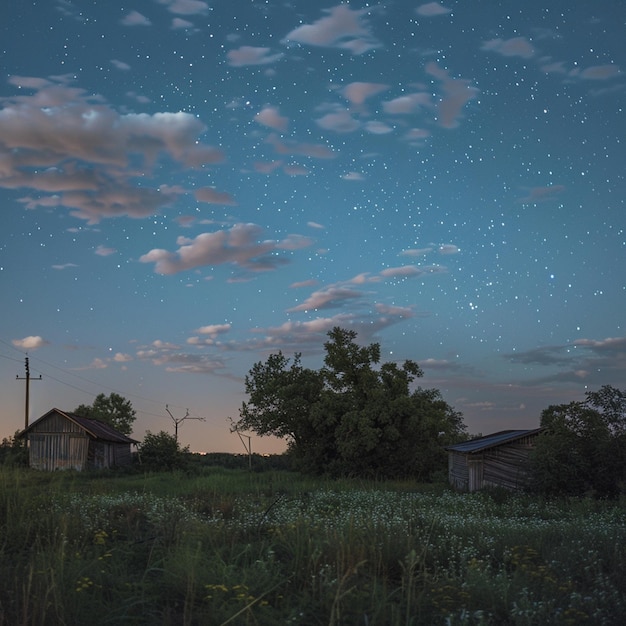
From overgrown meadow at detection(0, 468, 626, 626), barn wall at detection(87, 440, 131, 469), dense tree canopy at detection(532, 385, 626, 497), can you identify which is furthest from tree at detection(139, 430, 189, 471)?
overgrown meadow at detection(0, 468, 626, 626)

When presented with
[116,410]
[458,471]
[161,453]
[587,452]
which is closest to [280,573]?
[587,452]

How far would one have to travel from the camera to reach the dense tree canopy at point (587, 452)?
30.0 m

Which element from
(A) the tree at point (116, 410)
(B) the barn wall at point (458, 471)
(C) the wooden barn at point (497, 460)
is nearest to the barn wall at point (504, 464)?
(C) the wooden barn at point (497, 460)

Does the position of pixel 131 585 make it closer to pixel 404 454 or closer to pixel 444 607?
pixel 444 607

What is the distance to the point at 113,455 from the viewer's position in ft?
182

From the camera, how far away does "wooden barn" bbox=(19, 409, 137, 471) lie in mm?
51875

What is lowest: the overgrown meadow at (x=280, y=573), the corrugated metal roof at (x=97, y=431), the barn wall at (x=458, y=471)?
the barn wall at (x=458, y=471)

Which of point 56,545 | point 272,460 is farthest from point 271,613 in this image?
point 272,460

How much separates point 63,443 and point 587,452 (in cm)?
3881

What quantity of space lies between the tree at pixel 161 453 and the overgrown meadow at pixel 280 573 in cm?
4055

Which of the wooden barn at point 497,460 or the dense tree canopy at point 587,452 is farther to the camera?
the wooden barn at point 497,460

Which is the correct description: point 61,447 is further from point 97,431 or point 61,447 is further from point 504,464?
point 504,464

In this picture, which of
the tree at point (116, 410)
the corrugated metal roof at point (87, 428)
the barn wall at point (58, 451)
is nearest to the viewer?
the corrugated metal roof at point (87, 428)

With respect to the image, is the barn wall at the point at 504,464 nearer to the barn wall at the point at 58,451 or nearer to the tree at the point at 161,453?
the tree at the point at 161,453
